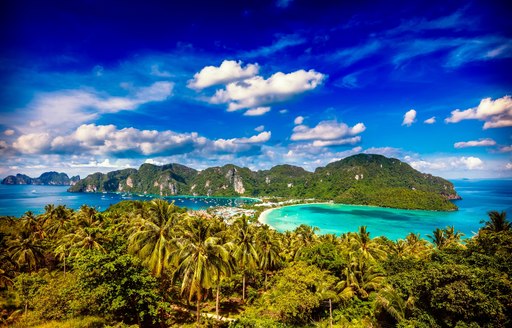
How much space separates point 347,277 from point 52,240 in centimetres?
4251

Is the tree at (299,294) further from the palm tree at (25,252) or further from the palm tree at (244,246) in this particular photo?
the palm tree at (25,252)

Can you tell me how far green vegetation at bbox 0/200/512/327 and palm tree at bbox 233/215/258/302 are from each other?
0.38 ft

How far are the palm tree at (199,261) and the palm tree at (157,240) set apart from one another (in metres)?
1.88

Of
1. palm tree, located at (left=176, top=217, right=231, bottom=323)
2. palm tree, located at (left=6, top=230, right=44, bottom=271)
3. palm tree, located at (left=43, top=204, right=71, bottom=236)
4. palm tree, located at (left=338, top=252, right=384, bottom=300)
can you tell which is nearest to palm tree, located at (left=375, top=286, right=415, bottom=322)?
palm tree, located at (left=338, top=252, right=384, bottom=300)

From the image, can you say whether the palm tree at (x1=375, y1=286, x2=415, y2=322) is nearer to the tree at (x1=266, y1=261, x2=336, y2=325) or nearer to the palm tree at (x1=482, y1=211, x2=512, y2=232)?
the tree at (x1=266, y1=261, x2=336, y2=325)

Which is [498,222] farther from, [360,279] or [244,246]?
[244,246]

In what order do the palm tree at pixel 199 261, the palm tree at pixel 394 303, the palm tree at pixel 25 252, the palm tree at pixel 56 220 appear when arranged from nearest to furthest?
the palm tree at pixel 199 261 < the palm tree at pixel 394 303 < the palm tree at pixel 25 252 < the palm tree at pixel 56 220

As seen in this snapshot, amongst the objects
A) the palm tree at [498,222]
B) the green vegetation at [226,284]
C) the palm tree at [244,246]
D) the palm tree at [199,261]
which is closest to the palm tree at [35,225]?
the green vegetation at [226,284]

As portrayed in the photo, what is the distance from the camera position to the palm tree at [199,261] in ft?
58.6

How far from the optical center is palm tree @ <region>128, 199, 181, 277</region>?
2019 cm

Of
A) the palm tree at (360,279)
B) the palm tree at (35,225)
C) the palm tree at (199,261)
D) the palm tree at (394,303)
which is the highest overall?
the palm tree at (199,261)

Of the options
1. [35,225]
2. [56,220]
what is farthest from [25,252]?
[35,225]

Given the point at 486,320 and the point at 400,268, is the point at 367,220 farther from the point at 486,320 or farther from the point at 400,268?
the point at 486,320

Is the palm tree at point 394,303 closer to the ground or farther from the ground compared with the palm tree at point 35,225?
closer to the ground
